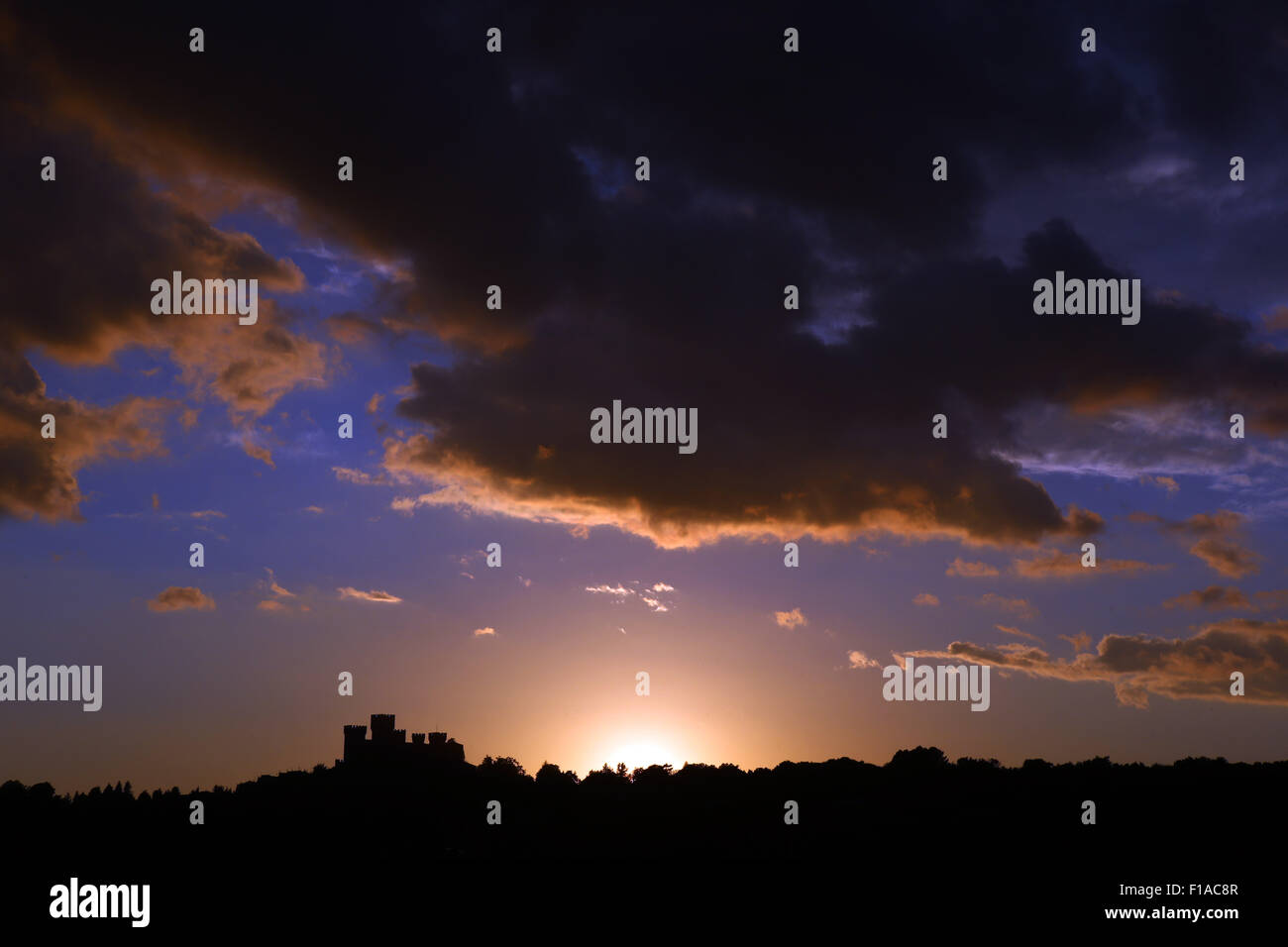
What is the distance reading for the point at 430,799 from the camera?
19662 cm

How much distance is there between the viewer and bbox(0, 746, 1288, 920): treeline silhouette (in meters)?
111

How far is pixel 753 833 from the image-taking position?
500 ft

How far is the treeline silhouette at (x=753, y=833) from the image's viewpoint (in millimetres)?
110625

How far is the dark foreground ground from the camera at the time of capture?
10306 centimetres

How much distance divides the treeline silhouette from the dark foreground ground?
47cm
